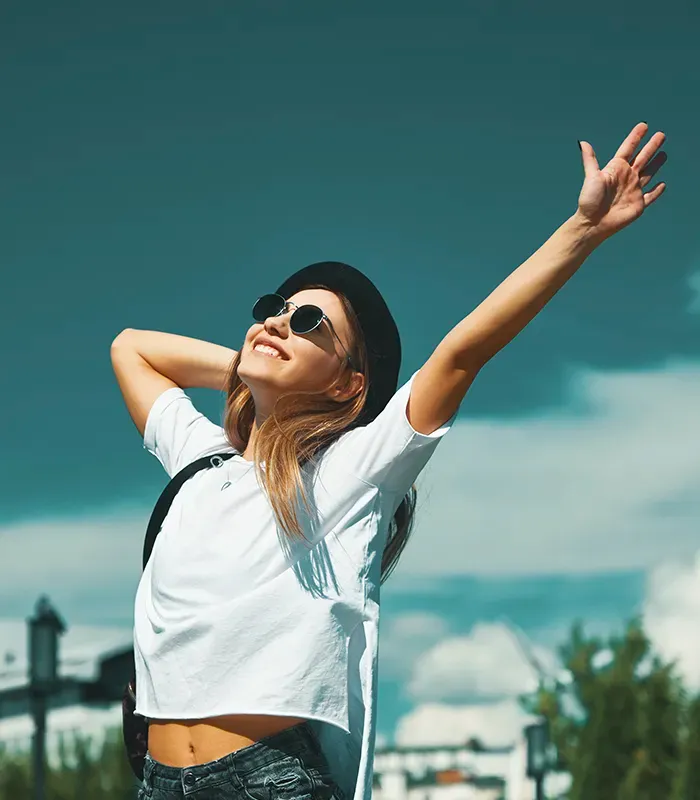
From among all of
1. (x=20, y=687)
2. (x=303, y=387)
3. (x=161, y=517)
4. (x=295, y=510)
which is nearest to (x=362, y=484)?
(x=295, y=510)

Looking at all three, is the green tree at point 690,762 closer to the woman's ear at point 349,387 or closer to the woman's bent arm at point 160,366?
the woman's bent arm at point 160,366

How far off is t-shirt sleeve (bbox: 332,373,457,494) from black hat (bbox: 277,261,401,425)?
0.97 feet

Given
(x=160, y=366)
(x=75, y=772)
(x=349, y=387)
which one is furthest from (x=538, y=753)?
(x=75, y=772)

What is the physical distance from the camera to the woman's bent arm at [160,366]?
3443 millimetres

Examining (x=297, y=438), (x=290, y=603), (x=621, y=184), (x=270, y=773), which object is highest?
(x=621, y=184)

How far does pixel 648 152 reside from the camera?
2594 millimetres

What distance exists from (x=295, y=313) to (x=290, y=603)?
74 cm

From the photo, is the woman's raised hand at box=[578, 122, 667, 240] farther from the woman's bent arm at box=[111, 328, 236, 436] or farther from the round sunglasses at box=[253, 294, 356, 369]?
the woman's bent arm at box=[111, 328, 236, 436]

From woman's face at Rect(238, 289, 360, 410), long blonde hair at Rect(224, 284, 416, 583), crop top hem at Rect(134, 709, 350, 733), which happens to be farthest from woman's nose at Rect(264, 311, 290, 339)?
crop top hem at Rect(134, 709, 350, 733)

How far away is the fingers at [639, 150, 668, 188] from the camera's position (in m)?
2.60

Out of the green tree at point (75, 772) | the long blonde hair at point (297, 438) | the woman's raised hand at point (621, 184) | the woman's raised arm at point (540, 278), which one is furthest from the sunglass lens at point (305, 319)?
the green tree at point (75, 772)

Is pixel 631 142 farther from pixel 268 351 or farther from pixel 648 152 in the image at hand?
pixel 268 351

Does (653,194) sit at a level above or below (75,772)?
below

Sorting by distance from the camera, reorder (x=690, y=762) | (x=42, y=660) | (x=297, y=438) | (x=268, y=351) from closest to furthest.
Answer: (x=297, y=438), (x=268, y=351), (x=42, y=660), (x=690, y=762)
